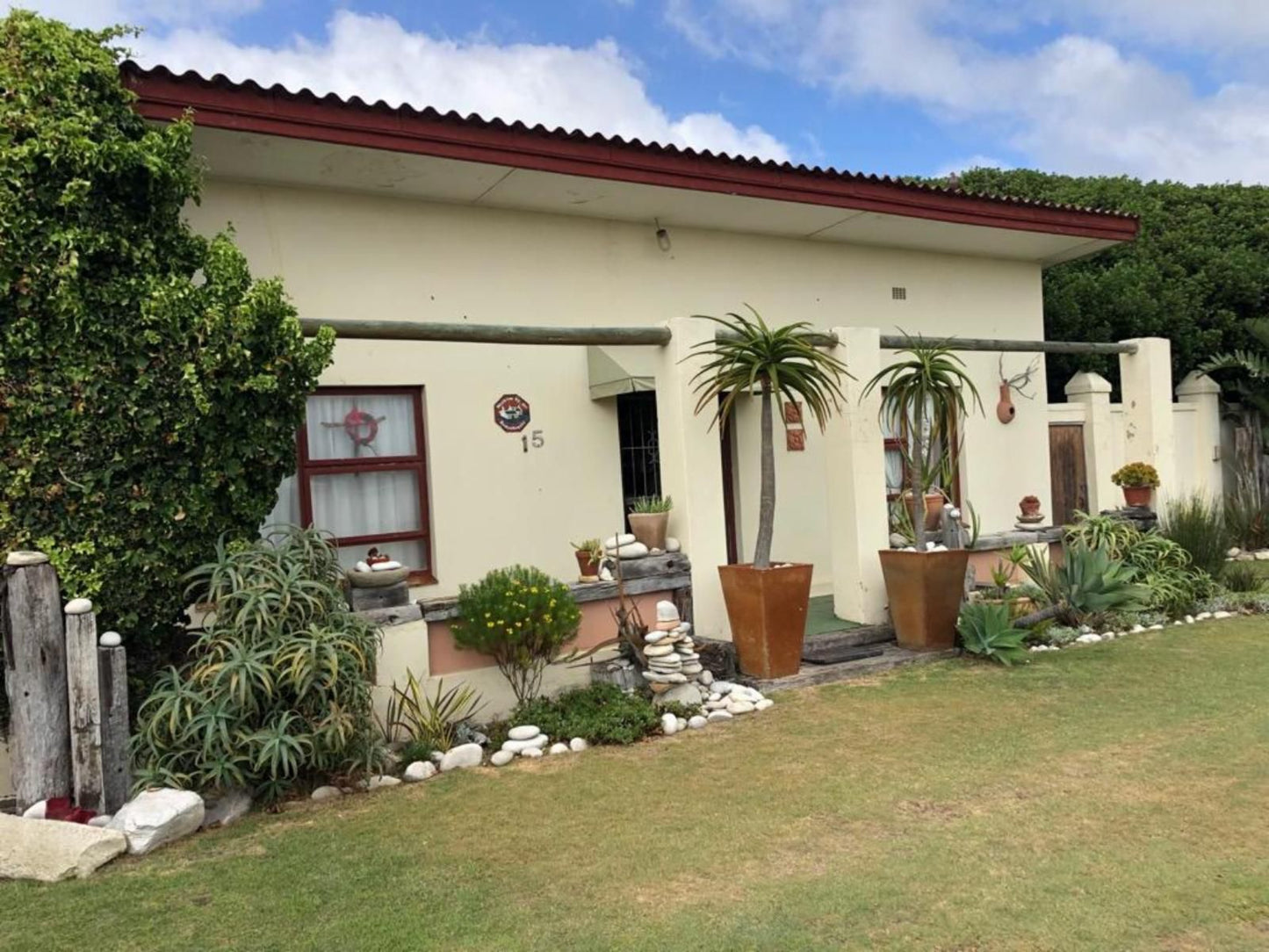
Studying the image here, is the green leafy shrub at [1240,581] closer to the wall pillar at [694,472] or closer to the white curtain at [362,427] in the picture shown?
the wall pillar at [694,472]

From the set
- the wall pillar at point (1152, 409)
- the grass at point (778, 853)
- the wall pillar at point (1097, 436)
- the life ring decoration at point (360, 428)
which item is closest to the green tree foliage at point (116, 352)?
the grass at point (778, 853)

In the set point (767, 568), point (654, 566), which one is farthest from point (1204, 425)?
point (654, 566)

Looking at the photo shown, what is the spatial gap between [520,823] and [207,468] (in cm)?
250

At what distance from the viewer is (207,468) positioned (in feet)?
16.6

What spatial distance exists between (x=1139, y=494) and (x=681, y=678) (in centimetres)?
645

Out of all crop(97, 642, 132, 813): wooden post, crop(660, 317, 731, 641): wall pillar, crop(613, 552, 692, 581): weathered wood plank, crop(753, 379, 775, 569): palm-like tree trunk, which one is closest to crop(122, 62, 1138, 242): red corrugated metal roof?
crop(660, 317, 731, 641): wall pillar

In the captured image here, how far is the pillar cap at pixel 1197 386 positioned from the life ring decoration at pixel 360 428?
11431 mm

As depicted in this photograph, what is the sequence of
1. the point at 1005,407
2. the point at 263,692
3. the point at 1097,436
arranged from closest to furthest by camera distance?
the point at 263,692 → the point at 1005,407 → the point at 1097,436

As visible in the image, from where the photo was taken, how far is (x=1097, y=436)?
1143 cm

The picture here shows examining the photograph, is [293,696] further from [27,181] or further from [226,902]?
[27,181]

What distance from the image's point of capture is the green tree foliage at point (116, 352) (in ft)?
15.3

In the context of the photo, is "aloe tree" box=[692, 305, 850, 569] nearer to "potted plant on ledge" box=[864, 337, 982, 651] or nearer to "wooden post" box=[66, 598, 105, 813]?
"potted plant on ledge" box=[864, 337, 982, 651]

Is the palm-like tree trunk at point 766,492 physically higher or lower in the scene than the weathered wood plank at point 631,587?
higher

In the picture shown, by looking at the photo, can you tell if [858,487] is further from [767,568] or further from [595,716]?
[595,716]
